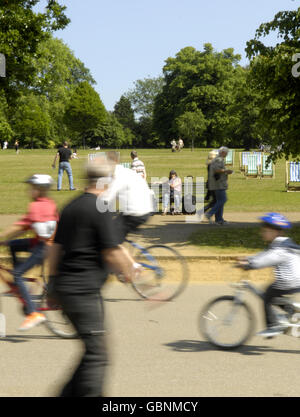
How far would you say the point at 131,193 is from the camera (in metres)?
7.30

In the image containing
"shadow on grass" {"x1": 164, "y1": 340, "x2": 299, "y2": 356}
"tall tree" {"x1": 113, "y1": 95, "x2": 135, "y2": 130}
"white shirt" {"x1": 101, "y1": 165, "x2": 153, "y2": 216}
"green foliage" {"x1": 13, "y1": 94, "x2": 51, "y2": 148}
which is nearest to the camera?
"shadow on grass" {"x1": 164, "y1": 340, "x2": 299, "y2": 356}

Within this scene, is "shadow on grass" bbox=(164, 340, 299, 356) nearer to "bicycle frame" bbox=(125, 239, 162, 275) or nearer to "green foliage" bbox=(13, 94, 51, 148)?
"bicycle frame" bbox=(125, 239, 162, 275)

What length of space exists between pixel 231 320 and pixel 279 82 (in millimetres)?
6169

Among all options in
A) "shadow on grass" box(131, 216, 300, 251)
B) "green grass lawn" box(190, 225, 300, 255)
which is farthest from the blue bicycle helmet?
"shadow on grass" box(131, 216, 300, 251)

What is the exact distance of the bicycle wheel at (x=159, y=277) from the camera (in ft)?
25.2

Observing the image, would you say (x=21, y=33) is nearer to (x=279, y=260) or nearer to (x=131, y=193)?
(x=131, y=193)

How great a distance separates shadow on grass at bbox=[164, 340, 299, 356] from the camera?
564 centimetres

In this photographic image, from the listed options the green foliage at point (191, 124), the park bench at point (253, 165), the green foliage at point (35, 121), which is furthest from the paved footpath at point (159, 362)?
the green foliage at point (35, 121)

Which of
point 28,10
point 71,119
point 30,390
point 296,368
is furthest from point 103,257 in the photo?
point 71,119

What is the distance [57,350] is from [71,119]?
92641 mm

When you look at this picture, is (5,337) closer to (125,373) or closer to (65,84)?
(125,373)

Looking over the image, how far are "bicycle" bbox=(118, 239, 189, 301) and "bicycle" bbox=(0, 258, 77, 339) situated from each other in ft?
4.49

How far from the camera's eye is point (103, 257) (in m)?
4.02

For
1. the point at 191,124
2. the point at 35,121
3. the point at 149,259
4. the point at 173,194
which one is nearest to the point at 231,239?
the point at 149,259
